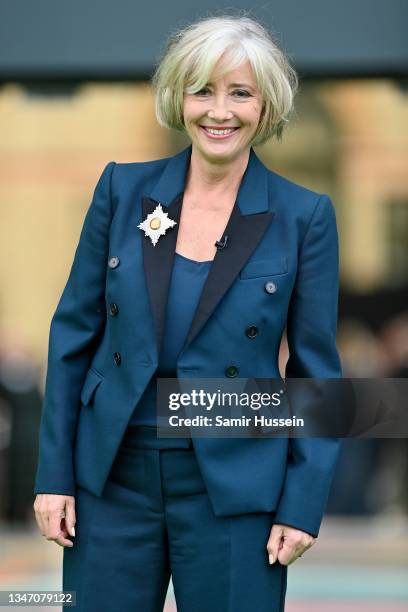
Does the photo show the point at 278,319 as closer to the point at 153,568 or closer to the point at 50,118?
the point at 153,568

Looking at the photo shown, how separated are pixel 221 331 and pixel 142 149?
17.3ft

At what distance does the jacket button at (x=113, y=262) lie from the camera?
2.70 meters

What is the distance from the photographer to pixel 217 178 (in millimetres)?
2787

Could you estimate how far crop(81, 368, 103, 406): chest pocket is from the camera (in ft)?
8.96

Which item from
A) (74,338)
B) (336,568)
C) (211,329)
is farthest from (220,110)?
(336,568)

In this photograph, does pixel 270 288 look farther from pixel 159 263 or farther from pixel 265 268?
pixel 159 263

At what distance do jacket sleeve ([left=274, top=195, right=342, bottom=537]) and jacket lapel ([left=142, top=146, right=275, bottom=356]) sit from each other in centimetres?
12

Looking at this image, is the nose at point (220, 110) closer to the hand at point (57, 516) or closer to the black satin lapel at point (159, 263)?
the black satin lapel at point (159, 263)

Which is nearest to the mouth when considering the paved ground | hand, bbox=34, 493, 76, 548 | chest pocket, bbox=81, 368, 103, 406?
chest pocket, bbox=81, 368, 103, 406

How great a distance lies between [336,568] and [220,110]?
521cm

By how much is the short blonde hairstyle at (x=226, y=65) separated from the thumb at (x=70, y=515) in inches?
33.6

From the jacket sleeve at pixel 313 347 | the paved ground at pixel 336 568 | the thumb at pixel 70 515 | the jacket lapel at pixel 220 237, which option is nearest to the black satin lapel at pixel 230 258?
the jacket lapel at pixel 220 237

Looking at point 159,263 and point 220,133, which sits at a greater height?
point 220,133

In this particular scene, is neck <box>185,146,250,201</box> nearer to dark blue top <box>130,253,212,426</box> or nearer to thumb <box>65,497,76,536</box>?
dark blue top <box>130,253,212,426</box>
